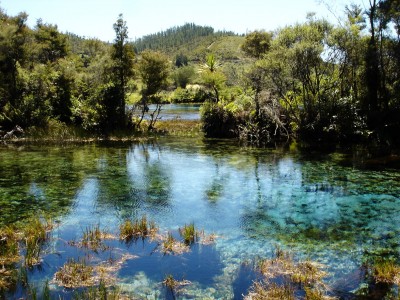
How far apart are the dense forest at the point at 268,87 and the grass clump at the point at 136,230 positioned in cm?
2216

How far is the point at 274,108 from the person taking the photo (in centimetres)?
3278

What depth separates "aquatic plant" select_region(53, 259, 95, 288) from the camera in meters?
7.94

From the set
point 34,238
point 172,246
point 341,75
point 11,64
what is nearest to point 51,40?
point 11,64

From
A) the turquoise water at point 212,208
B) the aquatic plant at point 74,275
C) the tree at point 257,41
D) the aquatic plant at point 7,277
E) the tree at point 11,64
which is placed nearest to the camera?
the aquatic plant at point 7,277

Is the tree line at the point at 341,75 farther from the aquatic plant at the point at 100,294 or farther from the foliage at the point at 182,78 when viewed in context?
the foliage at the point at 182,78

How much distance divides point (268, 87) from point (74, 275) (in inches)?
1115

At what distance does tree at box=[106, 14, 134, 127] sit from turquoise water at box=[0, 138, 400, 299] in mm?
9585

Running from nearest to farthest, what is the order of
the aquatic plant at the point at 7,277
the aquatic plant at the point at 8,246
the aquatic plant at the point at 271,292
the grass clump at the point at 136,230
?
the aquatic plant at the point at 271,292 < the aquatic plant at the point at 7,277 < the aquatic plant at the point at 8,246 < the grass clump at the point at 136,230

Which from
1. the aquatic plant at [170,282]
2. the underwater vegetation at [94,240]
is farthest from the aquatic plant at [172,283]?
the underwater vegetation at [94,240]

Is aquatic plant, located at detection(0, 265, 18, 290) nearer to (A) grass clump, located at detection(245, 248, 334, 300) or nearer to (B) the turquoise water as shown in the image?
(B) the turquoise water

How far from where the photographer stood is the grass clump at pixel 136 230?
11.1 metres

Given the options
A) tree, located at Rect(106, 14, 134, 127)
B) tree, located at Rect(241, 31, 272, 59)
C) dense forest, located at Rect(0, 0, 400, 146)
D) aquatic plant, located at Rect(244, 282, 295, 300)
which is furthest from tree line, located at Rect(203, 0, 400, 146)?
tree, located at Rect(241, 31, 272, 59)

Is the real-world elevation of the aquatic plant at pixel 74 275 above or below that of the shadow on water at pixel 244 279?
above

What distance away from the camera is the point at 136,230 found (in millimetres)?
11281
